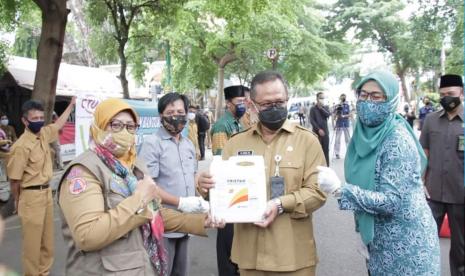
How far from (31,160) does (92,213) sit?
3266 millimetres

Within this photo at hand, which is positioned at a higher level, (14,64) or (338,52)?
(338,52)

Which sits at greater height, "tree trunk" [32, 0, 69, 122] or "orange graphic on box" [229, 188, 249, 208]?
"tree trunk" [32, 0, 69, 122]

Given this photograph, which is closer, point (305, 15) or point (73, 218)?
point (73, 218)

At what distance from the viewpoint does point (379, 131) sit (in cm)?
247

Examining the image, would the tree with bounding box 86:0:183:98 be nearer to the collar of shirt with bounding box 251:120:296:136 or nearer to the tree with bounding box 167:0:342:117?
the tree with bounding box 167:0:342:117

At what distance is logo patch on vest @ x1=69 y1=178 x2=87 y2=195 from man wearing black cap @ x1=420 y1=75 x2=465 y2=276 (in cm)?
336

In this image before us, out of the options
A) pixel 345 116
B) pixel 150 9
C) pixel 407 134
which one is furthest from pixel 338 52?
pixel 407 134

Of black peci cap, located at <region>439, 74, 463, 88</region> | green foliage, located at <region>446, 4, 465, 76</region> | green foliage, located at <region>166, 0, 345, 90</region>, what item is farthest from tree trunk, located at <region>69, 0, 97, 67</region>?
black peci cap, located at <region>439, 74, 463, 88</region>

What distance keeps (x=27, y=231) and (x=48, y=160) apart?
2.71ft

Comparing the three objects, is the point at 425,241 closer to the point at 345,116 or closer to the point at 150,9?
the point at 150,9

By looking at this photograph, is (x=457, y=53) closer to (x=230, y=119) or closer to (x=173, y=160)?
(x=230, y=119)

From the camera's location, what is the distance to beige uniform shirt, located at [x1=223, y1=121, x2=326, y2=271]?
2406mm

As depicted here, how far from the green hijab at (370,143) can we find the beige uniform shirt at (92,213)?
118 centimetres

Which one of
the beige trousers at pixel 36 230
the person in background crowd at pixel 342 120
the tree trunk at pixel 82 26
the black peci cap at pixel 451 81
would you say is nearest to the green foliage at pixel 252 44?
the person in background crowd at pixel 342 120
